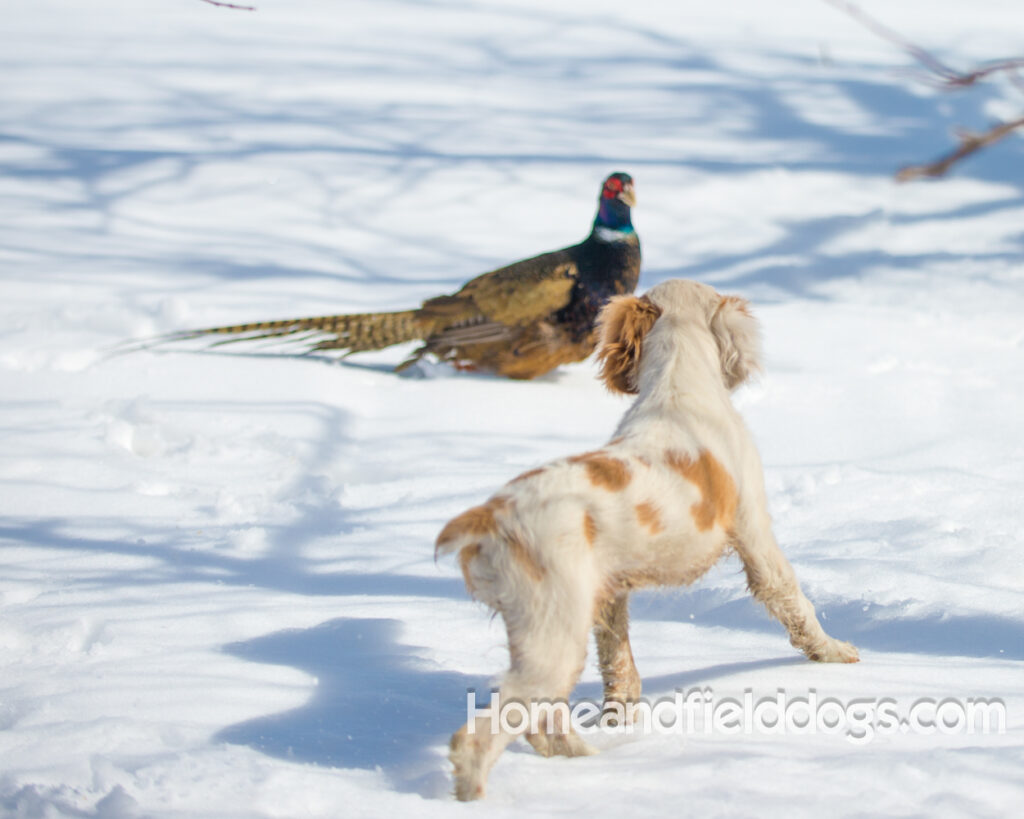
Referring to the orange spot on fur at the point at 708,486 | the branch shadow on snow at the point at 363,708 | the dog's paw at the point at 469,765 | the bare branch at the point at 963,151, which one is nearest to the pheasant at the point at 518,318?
the branch shadow on snow at the point at 363,708

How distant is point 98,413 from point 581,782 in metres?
3.53

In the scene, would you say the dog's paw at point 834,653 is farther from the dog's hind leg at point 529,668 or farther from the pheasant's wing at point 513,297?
the pheasant's wing at point 513,297

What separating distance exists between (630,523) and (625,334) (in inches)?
27.3

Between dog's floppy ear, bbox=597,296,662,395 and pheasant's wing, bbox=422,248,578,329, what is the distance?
9.73ft

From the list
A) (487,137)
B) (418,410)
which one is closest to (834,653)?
(418,410)

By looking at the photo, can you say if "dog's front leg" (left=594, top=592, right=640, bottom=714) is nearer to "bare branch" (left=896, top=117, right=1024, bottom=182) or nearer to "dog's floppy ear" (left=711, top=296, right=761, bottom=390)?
"dog's floppy ear" (left=711, top=296, right=761, bottom=390)

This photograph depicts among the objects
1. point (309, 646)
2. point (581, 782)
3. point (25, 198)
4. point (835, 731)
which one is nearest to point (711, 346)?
point (835, 731)

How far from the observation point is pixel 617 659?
2555 mm

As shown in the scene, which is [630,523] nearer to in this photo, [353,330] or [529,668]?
[529,668]

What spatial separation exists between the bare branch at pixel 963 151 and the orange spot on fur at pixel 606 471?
982 mm

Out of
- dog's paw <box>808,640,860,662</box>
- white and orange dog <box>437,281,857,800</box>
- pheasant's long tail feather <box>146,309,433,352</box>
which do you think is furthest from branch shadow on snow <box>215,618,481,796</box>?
pheasant's long tail feather <box>146,309,433,352</box>

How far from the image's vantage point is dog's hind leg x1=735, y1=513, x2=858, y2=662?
2.62 meters

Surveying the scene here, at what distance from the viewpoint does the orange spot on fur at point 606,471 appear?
87.7 inches

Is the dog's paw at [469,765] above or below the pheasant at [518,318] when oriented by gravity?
below
